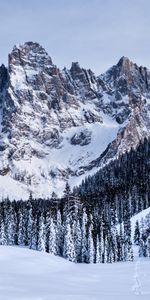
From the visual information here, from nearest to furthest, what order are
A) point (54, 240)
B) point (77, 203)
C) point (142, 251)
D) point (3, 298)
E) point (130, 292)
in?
point (3, 298) → point (130, 292) → point (54, 240) → point (77, 203) → point (142, 251)

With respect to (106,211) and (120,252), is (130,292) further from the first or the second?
(106,211)

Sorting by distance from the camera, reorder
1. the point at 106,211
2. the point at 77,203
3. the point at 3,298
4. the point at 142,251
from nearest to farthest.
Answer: the point at 3,298, the point at 77,203, the point at 142,251, the point at 106,211

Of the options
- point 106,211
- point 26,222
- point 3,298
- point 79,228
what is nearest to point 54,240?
point 79,228

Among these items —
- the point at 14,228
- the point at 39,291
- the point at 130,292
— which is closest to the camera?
the point at 39,291

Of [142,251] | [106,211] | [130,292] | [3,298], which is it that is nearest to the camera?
[3,298]

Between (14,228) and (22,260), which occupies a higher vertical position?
(14,228)

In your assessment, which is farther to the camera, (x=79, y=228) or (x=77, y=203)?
(x=77, y=203)

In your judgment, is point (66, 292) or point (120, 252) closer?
point (66, 292)

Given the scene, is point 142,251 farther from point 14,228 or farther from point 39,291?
point 39,291

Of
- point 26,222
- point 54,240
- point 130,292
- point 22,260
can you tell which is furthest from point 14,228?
point 130,292
